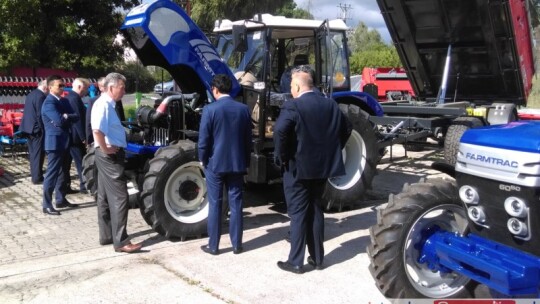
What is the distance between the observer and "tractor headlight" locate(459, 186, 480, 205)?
354 cm

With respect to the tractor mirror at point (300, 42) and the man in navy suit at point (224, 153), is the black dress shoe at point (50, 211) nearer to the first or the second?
the man in navy suit at point (224, 153)

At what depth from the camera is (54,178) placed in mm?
7031

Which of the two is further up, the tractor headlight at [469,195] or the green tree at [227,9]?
the green tree at [227,9]

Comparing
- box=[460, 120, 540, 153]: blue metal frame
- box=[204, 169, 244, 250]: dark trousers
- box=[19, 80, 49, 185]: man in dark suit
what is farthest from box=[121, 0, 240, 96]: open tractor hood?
box=[460, 120, 540, 153]: blue metal frame

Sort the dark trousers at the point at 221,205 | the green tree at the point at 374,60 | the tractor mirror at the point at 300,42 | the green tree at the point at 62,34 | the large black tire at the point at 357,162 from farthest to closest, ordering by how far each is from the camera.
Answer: the green tree at the point at 374,60, the green tree at the point at 62,34, the tractor mirror at the point at 300,42, the large black tire at the point at 357,162, the dark trousers at the point at 221,205

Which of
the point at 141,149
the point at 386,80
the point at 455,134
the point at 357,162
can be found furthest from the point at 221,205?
the point at 386,80

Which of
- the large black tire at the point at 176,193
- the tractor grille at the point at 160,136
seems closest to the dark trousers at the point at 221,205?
the large black tire at the point at 176,193

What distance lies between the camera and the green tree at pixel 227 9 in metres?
20.2

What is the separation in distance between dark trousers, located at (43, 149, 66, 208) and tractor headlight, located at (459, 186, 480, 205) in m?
5.33

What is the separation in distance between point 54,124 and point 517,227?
5.97 m

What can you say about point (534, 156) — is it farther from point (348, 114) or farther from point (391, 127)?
point (391, 127)

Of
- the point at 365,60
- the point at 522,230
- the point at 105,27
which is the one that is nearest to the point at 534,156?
the point at 522,230

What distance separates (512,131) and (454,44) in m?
5.90

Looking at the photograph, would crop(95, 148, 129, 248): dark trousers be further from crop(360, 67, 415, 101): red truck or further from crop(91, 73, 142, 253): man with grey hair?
crop(360, 67, 415, 101): red truck
